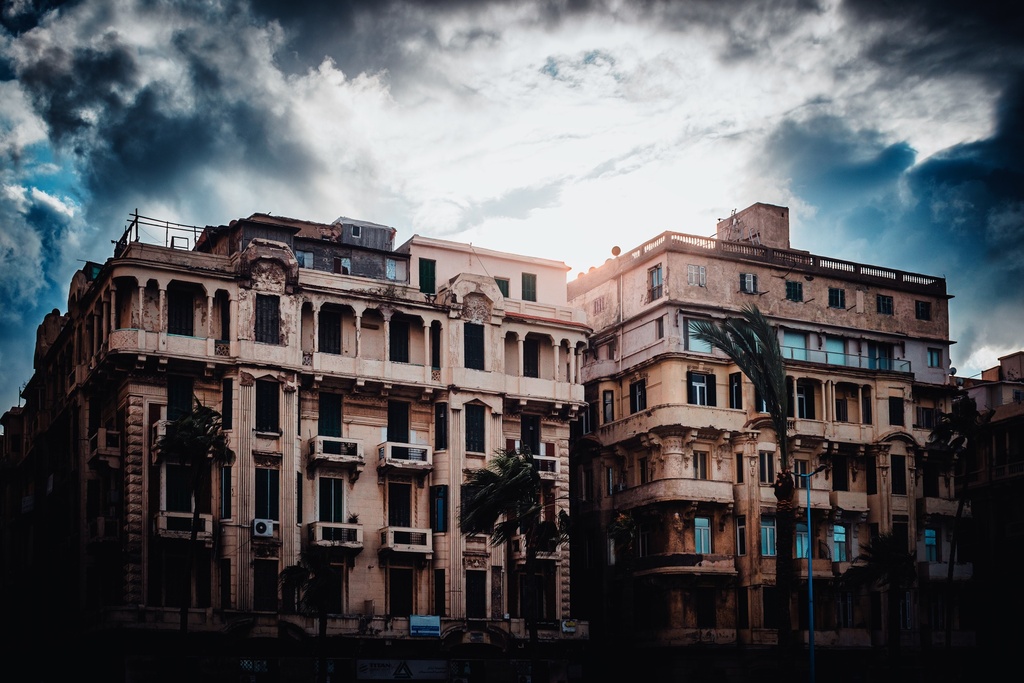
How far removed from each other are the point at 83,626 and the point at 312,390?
15241 mm

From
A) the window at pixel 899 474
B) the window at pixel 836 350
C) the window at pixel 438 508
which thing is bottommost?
the window at pixel 438 508

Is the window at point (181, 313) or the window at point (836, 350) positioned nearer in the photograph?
the window at point (181, 313)

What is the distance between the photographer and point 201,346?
6725 centimetres

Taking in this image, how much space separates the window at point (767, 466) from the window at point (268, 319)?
28855 millimetres

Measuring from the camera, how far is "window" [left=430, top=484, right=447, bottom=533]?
71188 mm

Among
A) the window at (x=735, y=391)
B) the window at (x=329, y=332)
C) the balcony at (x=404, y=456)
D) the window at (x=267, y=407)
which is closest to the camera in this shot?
the window at (x=267, y=407)

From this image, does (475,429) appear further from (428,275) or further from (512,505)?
(512,505)

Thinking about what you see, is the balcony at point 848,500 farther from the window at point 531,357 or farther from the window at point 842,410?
the window at point 531,357

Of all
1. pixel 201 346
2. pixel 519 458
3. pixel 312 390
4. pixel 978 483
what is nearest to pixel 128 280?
pixel 201 346

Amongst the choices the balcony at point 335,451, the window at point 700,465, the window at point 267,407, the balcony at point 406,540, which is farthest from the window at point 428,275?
the window at point 700,465

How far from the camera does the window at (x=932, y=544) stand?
85.8m

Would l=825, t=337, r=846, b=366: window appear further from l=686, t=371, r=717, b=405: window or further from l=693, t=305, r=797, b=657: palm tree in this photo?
l=693, t=305, r=797, b=657: palm tree

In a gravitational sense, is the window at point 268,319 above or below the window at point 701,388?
above

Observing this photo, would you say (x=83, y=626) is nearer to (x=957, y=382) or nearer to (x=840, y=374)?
(x=840, y=374)
